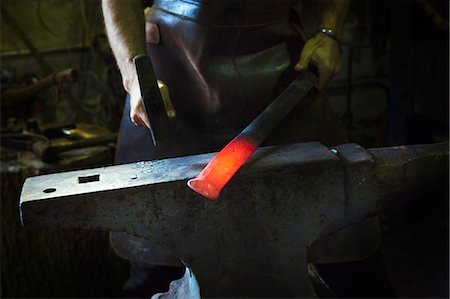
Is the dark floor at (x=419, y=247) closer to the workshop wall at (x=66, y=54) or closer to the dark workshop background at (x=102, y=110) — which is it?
the dark workshop background at (x=102, y=110)

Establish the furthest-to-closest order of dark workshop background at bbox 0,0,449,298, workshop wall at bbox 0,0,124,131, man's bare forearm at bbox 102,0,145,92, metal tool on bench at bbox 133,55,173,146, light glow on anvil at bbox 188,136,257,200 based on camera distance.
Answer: workshop wall at bbox 0,0,124,131, dark workshop background at bbox 0,0,449,298, man's bare forearm at bbox 102,0,145,92, metal tool on bench at bbox 133,55,173,146, light glow on anvil at bbox 188,136,257,200

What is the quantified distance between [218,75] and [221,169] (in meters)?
0.43

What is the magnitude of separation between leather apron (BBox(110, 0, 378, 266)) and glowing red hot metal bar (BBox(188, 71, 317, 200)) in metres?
0.11

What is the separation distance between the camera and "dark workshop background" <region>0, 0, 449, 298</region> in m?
1.99

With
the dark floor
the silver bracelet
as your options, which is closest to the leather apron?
the silver bracelet

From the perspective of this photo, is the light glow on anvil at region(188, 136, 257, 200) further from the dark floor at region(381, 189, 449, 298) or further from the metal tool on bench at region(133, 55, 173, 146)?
the dark floor at region(381, 189, 449, 298)

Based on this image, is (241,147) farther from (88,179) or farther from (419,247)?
(419,247)

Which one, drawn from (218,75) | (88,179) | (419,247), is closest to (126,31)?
(218,75)

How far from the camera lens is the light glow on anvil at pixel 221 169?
2.96ft

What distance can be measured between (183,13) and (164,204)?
54 centimetres

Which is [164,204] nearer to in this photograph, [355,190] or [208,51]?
[355,190]

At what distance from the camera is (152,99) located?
3.56 ft

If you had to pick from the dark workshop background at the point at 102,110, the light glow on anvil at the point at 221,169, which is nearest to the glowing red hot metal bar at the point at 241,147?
the light glow on anvil at the point at 221,169

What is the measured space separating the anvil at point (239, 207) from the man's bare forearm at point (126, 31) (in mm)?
290
